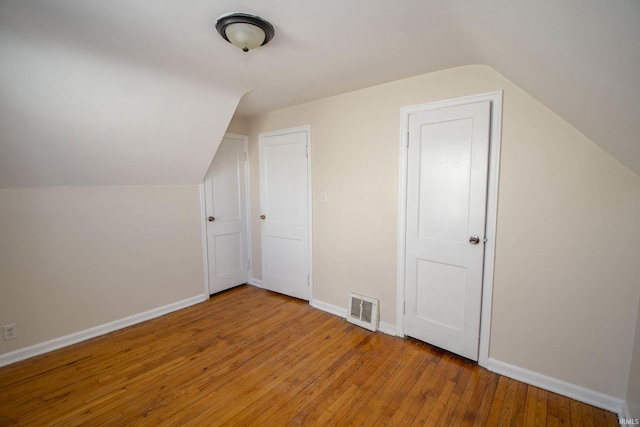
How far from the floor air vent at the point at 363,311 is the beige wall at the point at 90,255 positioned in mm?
1929

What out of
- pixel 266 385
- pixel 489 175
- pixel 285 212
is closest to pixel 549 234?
pixel 489 175

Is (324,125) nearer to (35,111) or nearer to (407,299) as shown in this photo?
(407,299)

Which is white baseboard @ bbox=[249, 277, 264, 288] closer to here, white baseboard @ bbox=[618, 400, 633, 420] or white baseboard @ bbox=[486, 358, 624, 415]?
white baseboard @ bbox=[486, 358, 624, 415]

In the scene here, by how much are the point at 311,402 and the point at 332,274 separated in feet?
4.58

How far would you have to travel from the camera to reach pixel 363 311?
9.05ft

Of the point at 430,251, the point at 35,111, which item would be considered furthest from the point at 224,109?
the point at 430,251

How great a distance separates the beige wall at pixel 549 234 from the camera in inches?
66.2

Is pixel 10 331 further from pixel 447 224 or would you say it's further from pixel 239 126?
pixel 447 224

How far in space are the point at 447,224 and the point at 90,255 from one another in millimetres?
3260

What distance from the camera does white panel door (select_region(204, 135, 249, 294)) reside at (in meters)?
3.50

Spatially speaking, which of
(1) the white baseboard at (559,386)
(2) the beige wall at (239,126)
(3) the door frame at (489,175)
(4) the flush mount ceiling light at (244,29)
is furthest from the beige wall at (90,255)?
(1) the white baseboard at (559,386)

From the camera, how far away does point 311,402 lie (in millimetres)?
1803

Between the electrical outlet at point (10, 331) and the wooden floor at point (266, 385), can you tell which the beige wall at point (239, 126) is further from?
the electrical outlet at point (10, 331)

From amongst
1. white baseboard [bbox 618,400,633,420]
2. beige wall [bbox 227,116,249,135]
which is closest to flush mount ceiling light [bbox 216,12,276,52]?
beige wall [bbox 227,116,249,135]
